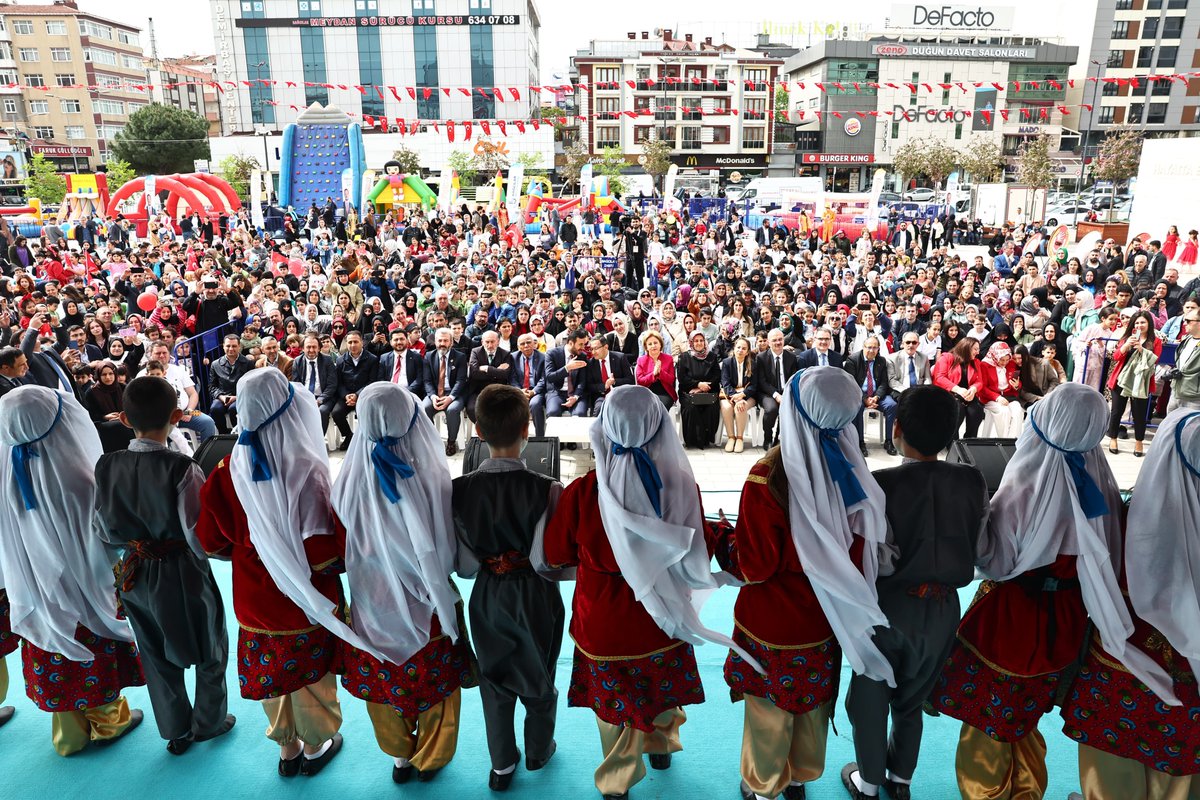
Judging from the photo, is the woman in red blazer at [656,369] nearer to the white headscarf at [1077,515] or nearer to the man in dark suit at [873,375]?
the man in dark suit at [873,375]

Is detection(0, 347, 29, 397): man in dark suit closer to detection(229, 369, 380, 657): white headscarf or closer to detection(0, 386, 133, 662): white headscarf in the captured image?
detection(0, 386, 133, 662): white headscarf

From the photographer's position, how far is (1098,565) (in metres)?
2.14

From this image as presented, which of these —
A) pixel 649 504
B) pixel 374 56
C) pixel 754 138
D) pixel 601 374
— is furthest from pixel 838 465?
pixel 374 56

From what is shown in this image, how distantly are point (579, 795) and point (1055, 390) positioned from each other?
1.92 metres

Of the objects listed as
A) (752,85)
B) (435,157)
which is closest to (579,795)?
(435,157)

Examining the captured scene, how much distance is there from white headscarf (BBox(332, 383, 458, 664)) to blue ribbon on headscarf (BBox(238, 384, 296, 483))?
0.21 meters

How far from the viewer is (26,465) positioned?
2518mm

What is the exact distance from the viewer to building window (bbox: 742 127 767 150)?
158 ft

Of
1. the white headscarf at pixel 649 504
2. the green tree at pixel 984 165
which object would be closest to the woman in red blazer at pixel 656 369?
the white headscarf at pixel 649 504

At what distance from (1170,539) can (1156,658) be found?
1.17ft

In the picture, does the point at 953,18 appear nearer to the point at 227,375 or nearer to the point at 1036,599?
the point at 227,375

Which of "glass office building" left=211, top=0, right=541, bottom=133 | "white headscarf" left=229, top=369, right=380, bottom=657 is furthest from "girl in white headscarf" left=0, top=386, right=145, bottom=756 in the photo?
"glass office building" left=211, top=0, right=541, bottom=133

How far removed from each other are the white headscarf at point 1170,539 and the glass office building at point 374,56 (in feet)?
160

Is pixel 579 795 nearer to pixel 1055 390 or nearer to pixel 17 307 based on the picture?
pixel 1055 390
